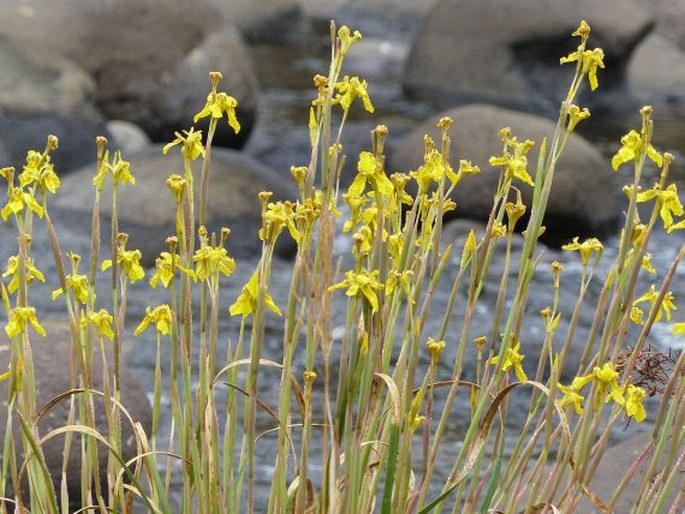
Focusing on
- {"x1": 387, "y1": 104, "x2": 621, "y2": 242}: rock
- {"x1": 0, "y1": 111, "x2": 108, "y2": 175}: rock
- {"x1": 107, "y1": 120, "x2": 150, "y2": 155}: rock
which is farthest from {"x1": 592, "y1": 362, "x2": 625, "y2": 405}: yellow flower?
{"x1": 107, "y1": 120, "x2": 150, "y2": 155}: rock

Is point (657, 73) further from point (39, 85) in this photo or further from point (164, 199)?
point (164, 199)

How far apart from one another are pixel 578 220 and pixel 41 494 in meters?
6.44

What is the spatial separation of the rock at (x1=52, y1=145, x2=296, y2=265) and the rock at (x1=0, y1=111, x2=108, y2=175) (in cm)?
97

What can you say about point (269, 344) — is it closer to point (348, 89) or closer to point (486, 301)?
point (486, 301)

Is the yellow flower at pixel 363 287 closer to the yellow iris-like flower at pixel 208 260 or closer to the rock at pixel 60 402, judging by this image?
the yellow iris-like flower at pixel 208 260

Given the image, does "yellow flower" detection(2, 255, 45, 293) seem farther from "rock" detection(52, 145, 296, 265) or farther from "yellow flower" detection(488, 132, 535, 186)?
"rock" detection(52, 145, 296, 265)

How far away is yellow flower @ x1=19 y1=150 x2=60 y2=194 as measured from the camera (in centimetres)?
204

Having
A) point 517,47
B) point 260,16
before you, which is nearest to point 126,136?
point 517,47

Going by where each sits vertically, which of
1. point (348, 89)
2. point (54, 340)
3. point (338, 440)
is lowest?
→ point (54, 340)

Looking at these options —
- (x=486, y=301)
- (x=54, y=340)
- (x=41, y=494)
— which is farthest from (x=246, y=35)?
(x=41, y=494)

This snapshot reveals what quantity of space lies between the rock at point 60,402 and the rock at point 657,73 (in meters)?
9.28

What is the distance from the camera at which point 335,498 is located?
2.03m

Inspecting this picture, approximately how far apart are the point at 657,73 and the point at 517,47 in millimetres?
1982

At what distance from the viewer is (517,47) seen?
1189 centimetres
